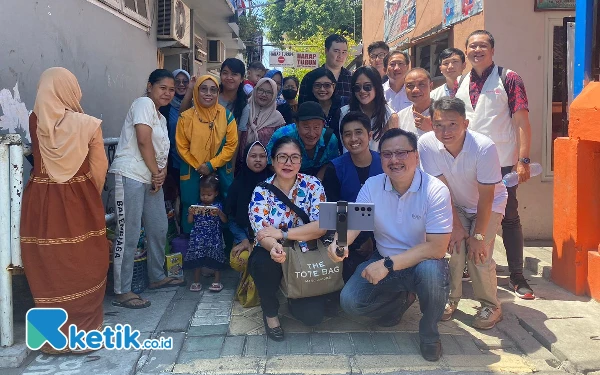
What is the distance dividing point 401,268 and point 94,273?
198cm

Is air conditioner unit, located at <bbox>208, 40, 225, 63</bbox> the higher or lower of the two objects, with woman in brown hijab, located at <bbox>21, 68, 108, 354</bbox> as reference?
higher

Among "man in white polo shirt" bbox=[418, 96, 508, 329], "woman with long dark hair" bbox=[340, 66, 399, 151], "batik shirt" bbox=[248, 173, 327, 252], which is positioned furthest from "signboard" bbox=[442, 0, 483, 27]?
"batik shirt" bbox=[248, 173, 327, 252]

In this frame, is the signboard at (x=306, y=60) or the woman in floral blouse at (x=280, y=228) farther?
the signboard at (x=306, y=60)

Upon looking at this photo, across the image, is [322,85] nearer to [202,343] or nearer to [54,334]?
[202,343]

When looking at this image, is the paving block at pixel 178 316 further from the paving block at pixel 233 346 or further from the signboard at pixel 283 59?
the signboard at pixel 283 59

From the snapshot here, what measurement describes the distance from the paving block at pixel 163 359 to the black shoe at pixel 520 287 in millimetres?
2707

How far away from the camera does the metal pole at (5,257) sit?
10.3 feet

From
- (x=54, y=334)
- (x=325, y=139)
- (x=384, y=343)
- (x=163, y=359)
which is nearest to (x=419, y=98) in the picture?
(x=325, y=139)

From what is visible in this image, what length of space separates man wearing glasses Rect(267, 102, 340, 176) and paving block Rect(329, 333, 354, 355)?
1.33 metres

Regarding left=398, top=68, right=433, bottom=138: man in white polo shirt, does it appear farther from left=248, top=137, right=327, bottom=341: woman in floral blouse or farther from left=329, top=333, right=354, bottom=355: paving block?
left=329, top=333, right=354, bottom=355: paving block

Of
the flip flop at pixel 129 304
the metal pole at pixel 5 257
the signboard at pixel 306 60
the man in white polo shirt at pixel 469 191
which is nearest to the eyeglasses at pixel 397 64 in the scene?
the man in white polo shirt at pixel 469 191

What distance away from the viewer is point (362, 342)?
3420 mm

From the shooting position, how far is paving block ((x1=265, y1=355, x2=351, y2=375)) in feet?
9.97

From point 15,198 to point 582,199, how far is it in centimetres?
416
